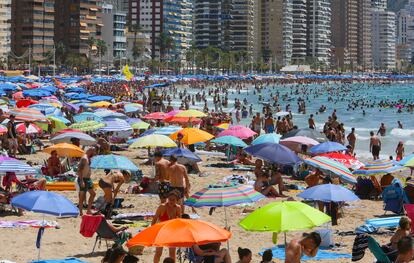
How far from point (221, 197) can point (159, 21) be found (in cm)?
16073

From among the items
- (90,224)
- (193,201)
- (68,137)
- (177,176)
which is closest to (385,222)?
(177,176)

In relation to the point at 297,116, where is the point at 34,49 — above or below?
above

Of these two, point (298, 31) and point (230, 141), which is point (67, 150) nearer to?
point (230, 141)

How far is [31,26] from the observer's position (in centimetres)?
11700

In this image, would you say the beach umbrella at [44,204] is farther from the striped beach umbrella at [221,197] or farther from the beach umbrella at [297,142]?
the beach umbrella at [297,142]

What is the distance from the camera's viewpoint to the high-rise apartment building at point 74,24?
126 m

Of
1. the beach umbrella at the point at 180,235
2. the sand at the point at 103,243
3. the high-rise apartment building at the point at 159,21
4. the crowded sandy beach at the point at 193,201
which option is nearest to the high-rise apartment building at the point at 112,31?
the high-rise apartment building at the point at 159,21

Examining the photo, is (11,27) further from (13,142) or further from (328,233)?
(328,233)

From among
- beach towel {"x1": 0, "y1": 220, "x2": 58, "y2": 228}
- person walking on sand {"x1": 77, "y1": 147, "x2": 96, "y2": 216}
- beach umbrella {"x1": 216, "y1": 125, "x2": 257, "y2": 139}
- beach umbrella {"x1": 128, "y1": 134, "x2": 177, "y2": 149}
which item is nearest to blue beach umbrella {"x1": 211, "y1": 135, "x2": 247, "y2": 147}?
beach umbrella {"x1": 216, "y1": 125, "x2": 257, "y2": 139}

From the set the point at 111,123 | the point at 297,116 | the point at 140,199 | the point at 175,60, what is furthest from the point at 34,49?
the point at 140,199

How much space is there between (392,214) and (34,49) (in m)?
108

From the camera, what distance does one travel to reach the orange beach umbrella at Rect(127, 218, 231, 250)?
25.5 feet

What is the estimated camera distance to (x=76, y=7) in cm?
12569

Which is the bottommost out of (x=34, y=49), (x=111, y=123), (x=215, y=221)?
(x=215, y=221)
